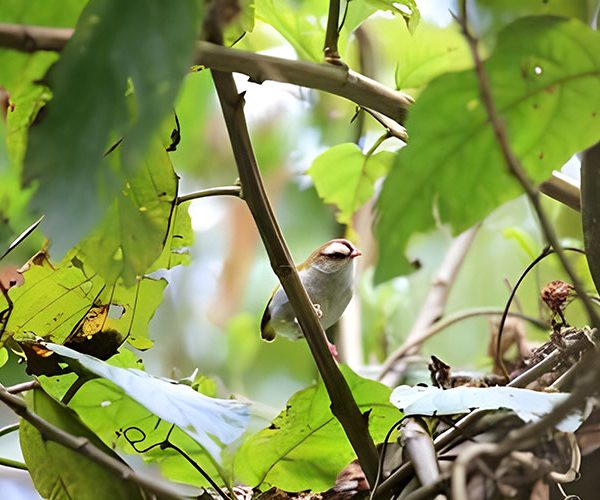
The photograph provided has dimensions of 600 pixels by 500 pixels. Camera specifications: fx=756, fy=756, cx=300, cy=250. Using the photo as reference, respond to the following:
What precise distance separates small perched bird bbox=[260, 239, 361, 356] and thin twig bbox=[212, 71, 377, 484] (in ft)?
1.11

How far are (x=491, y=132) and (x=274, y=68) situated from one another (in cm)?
12

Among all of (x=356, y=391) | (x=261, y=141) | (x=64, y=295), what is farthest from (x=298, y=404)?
(x=261, y=141)

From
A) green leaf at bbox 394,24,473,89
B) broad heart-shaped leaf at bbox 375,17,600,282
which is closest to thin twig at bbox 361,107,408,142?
green leaf at bbox 394,24,473,89

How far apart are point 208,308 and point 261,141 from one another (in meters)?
0.40

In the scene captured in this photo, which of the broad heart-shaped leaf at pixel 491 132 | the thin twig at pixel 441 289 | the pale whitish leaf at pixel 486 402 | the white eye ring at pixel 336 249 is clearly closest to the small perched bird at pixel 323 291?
the white eye ring at pixel 336 249

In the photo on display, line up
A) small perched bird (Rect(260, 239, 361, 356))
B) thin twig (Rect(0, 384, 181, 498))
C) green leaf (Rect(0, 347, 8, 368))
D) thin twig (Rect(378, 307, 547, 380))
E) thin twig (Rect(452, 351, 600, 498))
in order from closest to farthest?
1. thin twig (Rect(452, 351, 600, 498))
2. thin twig (Rect(0, 384, 181, 498))
3. green leaf (Rect(0, 347, 8, 368))
4. small perched bird (Rect(260, 239, 361, 356))
5. thin twig (Rect(378, 307, 547, 380))

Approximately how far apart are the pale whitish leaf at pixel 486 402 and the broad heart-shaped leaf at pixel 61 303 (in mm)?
231

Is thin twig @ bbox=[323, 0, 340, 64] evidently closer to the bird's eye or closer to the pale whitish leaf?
the pale whitish leaf

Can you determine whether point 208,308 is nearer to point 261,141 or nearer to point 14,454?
point 261,141

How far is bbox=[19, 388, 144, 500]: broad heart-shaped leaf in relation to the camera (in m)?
0.47

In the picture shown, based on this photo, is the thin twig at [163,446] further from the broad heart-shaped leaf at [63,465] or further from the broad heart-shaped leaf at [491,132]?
the broad heart-shaped leaf at [491,132]

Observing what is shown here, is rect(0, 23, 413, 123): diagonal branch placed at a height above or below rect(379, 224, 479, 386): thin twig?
below

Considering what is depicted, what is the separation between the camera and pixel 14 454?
1093 mm

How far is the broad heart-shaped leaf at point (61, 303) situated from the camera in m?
0.56
